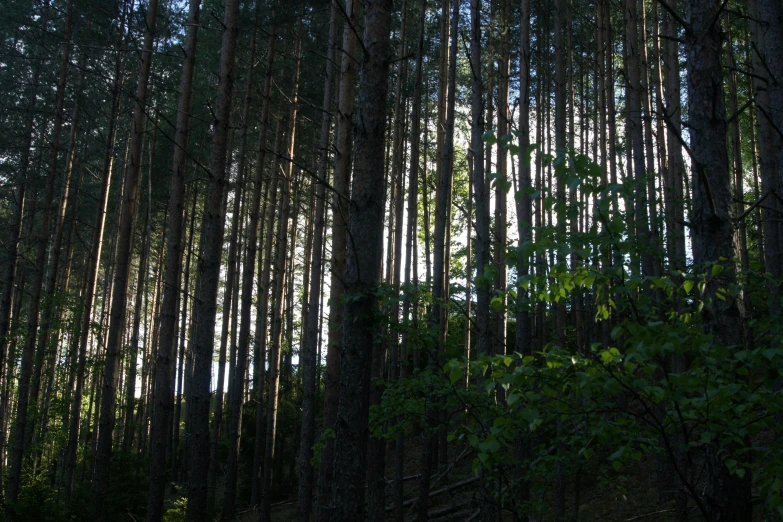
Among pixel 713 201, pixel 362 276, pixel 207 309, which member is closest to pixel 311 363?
pixel 207 309

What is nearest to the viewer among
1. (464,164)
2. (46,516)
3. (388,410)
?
(388,410)

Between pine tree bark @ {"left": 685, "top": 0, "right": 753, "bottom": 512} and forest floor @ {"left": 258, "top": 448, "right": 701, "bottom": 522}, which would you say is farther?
forest floor @ {"left": 258, "top": 448, "right": 701, "bottom": 522}

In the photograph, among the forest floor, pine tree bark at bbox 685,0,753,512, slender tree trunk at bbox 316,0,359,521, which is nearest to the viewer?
pine tree bark at bbox 685,0,753,512

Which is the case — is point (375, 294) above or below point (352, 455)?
above

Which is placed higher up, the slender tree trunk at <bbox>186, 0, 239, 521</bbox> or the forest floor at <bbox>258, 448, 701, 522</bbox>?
the slender tree trunk at <bbox>186, 0, 239, 521</bbox>

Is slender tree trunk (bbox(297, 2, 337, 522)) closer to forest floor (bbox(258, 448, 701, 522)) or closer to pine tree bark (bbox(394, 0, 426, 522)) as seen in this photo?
pine tree bark (bbox(394, 0, 426, 522))

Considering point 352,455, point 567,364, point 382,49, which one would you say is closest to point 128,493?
point 352,455

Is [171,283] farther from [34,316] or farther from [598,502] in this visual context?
[598,502]

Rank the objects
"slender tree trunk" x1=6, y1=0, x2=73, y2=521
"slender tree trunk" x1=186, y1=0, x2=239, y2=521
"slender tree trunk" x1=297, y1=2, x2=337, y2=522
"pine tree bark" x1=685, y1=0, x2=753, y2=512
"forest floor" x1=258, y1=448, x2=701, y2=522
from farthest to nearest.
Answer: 1. "slender tree trunk" x1=6, y1=0, x2=73, y2=521
2. "slender tree trunk" x1=297, y1=2, x2=337, y2=522
3. "forest floor" x1=258, y1=448, x2=701, y2=522
4. "slender tree trunk" x1=186, y1=0, x2=239, y2=521
5. "pine tree bark" x1=685, y1=0, x2=753, y2=512

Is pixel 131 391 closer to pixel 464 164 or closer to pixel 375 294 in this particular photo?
pixel 464 164

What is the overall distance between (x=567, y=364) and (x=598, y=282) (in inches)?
16.6

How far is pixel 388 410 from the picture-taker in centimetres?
651

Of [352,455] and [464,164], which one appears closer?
[352,455]

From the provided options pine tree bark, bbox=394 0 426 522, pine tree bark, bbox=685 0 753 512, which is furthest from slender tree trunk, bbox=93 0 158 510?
pine tree bark, bbox=685 0 753 512
